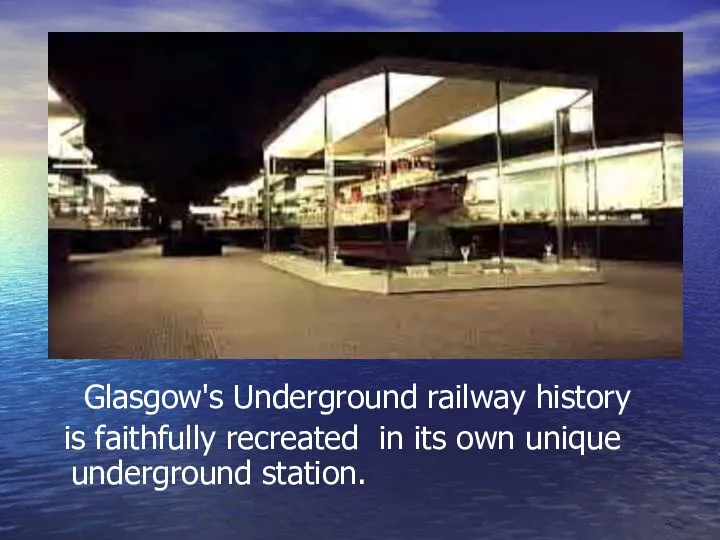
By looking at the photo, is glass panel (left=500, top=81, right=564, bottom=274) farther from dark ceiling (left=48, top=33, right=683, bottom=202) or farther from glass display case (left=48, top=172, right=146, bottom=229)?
glass display case (left=48, top=172, right=146, bottom=229)

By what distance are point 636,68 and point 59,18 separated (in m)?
2.62

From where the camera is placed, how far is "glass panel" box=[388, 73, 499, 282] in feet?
17.9

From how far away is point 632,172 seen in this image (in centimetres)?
541

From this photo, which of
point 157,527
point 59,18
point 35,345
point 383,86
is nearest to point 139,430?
point 157,527

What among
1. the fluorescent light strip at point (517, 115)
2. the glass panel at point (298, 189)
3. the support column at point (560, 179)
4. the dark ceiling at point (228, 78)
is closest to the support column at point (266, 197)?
the glass panel at point (298, 189)

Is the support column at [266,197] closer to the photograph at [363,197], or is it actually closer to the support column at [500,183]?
the photograph at [363,197]

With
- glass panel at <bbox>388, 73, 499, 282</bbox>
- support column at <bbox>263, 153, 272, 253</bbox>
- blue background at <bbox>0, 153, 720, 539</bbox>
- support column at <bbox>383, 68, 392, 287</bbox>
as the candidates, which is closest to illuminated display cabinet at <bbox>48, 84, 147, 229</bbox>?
blue background at <bbox>0, 153, 720, 539</bbox>

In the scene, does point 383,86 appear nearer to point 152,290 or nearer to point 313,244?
point 313,244

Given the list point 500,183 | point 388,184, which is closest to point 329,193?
point 388,184

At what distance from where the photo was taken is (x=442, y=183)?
18.8 ft

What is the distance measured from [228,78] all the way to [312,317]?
3.96 ft

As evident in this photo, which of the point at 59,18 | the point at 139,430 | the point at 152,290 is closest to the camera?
the point at 139,430

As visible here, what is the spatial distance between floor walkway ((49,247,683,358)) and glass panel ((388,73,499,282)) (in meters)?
0.33

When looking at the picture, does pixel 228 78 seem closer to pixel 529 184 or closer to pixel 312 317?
pixel 312 317
